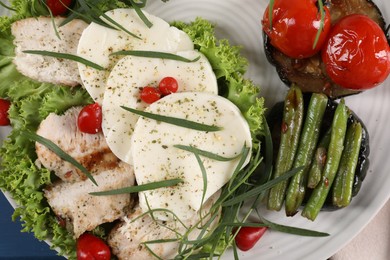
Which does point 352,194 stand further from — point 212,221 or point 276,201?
point 212,221

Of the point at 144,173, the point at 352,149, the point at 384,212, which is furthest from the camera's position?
the point at 384,212

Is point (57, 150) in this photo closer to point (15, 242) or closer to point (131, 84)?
point (131, 84)

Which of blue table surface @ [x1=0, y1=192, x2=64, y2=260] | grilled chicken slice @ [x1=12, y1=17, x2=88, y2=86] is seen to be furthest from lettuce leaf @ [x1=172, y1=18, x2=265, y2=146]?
blue table surface @ [x1=0, y1=192, x2=64, y2=260]

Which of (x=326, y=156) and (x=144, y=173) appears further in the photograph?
(x=326, y=156)

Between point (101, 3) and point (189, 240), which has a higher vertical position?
point (101, 3)

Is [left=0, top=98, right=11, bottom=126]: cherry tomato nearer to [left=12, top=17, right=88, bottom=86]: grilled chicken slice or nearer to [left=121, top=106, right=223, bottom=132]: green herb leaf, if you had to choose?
[left=12, top=17, right=88, bottom=86]: grilled chicken slice

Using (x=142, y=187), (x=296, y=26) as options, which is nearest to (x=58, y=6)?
(x=142, y=187)

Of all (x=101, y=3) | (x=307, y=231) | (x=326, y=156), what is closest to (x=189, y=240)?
(x=307, y=231)

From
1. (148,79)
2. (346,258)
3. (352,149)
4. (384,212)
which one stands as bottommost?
(346,258)
